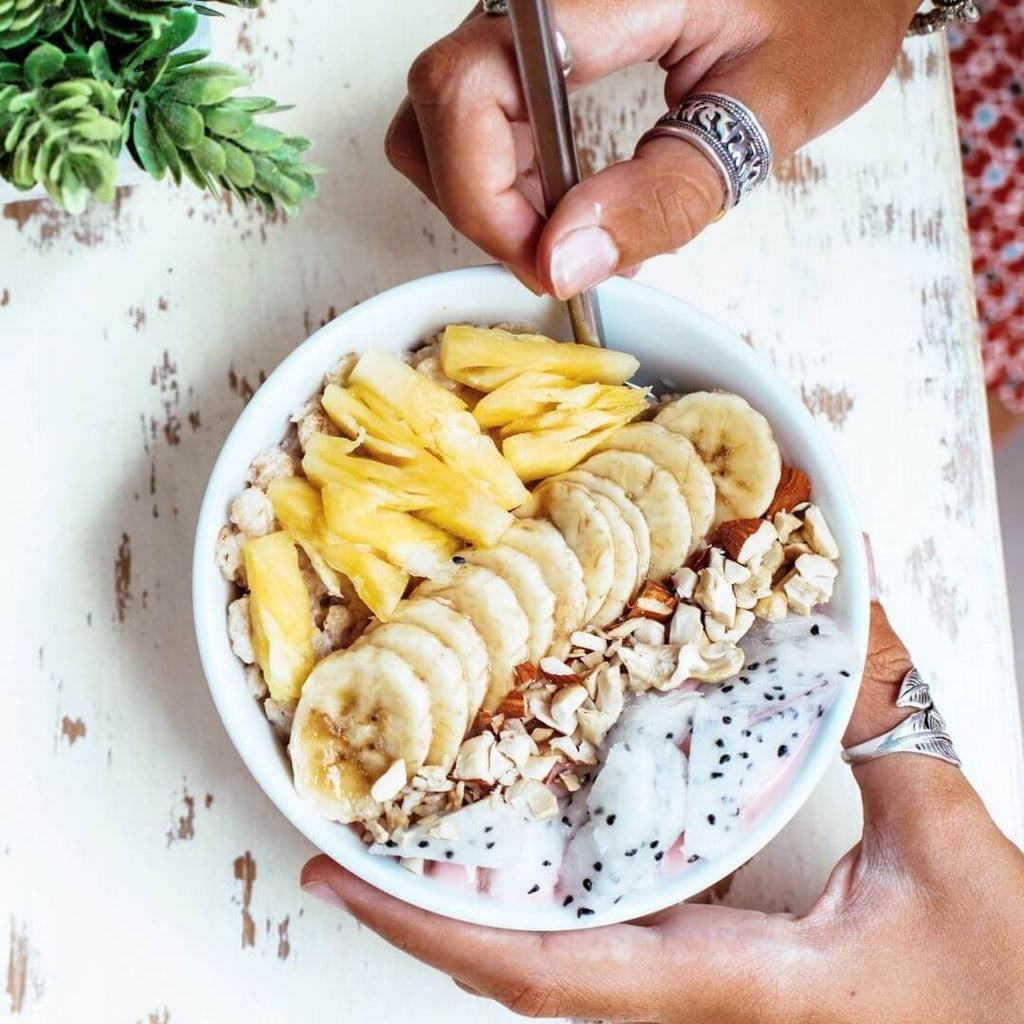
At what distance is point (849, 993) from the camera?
2.57 ft

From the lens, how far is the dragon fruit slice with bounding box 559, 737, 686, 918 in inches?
27.0

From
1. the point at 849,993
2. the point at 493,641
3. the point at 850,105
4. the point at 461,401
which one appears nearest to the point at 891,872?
the point at 849,993

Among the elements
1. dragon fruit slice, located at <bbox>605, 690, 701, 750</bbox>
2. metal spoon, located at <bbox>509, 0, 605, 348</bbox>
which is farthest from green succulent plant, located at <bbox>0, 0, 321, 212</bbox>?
dragon fruit slice, located at <bbox>605, 690, 701, 750</bbox>

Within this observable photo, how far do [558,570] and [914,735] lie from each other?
32 cm

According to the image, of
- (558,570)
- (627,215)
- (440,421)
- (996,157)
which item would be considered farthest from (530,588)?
(996,157)

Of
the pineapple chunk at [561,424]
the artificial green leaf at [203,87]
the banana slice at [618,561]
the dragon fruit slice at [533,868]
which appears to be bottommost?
the dragon fruit slice at [533,868]

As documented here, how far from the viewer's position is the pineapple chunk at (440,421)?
73cm

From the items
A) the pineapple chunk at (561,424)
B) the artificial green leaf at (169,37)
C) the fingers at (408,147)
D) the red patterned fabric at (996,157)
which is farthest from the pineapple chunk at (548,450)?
the red patterned fabric at (996,157)

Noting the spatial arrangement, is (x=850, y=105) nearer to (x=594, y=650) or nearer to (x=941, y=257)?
(x=941, y=257)

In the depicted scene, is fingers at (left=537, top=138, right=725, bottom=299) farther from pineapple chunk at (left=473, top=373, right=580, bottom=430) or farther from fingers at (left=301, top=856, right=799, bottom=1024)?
fingers at (left=301, top=856, right=799, bottom=1024)

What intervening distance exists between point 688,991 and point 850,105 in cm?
68

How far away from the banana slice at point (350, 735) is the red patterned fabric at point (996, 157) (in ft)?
3.06

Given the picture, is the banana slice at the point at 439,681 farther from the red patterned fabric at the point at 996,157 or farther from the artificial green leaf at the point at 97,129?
the red patterned fabric at the point at 996,157

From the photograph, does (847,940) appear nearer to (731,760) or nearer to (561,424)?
(731,760)
